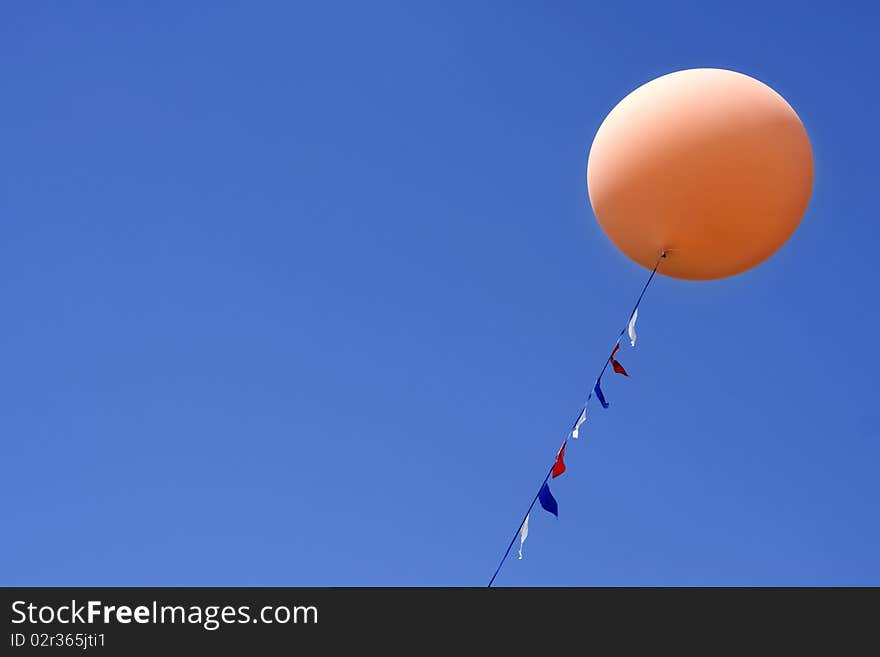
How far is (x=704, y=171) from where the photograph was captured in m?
7.46

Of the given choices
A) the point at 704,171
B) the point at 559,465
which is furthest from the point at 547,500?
the point at 704,171

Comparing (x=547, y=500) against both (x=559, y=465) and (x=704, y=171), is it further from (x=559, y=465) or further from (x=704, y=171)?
(x=704, y=171)

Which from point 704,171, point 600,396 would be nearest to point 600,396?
point 600,396

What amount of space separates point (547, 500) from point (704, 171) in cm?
260

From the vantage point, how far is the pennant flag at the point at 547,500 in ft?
24.6

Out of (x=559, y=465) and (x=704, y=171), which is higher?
(x=704, y=171)

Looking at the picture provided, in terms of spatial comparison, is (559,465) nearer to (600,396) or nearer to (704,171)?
(600,396)

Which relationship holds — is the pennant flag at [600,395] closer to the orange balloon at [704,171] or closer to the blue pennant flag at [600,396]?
the blue pennant flag at [600,396]

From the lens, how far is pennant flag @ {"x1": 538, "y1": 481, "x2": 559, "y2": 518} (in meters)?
7.50

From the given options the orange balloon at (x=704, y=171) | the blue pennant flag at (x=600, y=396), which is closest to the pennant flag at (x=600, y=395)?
the blue pennant flag at (x=600, y=396)

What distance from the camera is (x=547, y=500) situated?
7.54 m
